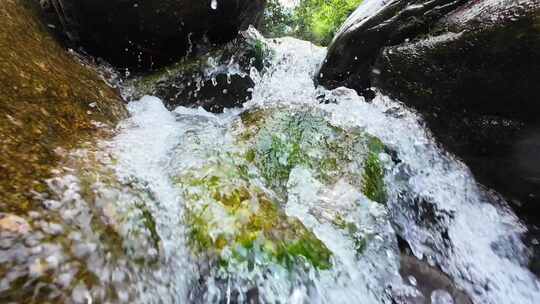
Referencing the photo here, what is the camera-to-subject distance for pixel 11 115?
2418 mm

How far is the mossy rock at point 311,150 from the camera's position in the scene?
3.71 m

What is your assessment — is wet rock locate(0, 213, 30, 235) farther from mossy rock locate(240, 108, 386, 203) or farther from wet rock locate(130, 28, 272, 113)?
wet rock locate(130, 28, 272, 113)

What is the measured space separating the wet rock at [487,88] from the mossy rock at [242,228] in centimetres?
213

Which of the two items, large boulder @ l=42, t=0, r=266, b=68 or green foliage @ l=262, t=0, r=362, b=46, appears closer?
large boulder @ l=42, t=0, r=266, b=68

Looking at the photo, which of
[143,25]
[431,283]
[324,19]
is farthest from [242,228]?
[324,19]

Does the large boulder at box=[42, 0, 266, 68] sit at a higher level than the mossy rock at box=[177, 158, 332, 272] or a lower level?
higher

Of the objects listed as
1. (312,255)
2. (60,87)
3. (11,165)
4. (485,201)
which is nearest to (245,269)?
(312,255)

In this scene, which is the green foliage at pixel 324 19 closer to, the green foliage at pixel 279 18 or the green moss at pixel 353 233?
the green foliage at pixel 279 18

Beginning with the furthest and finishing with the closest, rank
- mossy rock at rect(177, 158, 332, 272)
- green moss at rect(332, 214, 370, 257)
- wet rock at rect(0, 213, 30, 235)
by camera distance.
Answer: green moss at rect(332, 214, 370, 257)
mossy rock at rect(177, 158, 332, 272)
wet rock at rect(0, 213, 30, 235)

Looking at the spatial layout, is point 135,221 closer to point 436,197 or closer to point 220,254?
point 220,254

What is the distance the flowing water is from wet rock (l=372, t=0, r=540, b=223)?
0.78ft

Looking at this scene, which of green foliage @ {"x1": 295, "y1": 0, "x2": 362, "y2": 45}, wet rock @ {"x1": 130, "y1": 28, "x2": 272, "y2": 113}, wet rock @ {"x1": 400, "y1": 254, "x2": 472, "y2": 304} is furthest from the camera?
green foliage @ {"x1": 295, "y1": 0, "x2": 362, "y2": 45}

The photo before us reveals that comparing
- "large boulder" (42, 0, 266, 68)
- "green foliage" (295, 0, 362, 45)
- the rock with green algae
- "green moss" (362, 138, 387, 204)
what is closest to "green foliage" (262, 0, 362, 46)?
"green foliage" (295, 0, 362, 45)

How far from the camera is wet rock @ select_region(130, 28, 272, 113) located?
5227 millimetres
